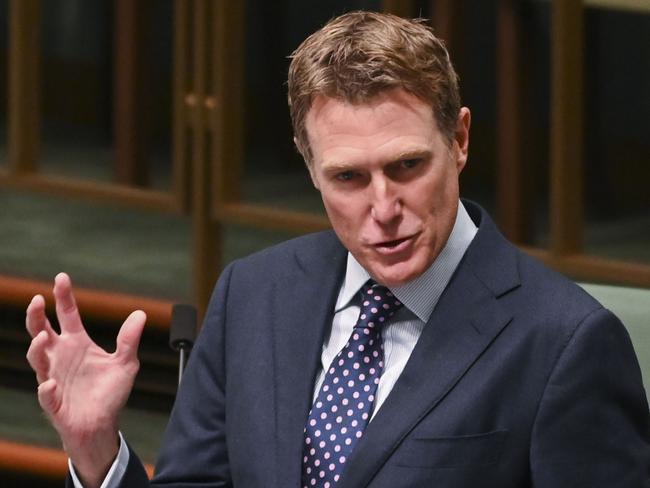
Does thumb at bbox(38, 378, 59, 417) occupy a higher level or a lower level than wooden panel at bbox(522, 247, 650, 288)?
higher

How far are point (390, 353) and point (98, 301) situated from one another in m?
2.53

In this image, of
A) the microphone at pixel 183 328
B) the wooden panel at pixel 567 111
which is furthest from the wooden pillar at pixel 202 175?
the microphone at pixel 183 328

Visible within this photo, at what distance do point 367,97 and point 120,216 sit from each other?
2836 millimetres

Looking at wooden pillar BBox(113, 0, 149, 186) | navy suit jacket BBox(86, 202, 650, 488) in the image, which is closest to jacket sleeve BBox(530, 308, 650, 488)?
navy suit jacket BBox(86, 202, 650, 488)

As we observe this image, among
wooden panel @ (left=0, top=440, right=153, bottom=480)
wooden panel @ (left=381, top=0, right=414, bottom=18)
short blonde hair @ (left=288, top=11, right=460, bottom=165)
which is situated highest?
short blonde hair @ (left=288, top=11, right=460, bottom=165)

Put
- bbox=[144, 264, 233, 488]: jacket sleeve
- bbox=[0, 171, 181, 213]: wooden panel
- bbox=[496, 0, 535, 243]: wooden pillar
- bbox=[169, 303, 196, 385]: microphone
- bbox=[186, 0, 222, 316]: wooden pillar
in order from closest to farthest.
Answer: bbox=[144, 264, 233, 488]: jacket sleeve → bbox=[169, 303, 196, 385]: microphone → bbox=[496, 0, 535, 243]: wooden pillar → bbox=[186, 0, 222, 316]: wooden pillar → bbox=[0, 171, 181, 213]: wooden panel

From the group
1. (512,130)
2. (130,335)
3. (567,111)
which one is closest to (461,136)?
(130,335)

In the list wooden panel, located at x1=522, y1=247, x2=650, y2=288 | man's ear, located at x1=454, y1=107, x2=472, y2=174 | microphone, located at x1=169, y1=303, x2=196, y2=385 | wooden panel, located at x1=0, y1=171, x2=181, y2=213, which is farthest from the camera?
wooden panel, located at x1=0, y1=171, x2=181, y2=213

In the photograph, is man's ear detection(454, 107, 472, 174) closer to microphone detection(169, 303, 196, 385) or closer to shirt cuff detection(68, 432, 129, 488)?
shirt cuff detection(68, 432, 129, 488)

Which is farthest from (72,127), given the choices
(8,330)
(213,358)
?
(213,358)

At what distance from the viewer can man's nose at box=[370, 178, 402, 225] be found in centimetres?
239

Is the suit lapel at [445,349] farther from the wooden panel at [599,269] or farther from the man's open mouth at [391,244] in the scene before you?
the wooden panel at [599,269]

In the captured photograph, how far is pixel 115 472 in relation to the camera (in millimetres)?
2580

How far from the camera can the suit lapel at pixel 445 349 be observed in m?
2.45
